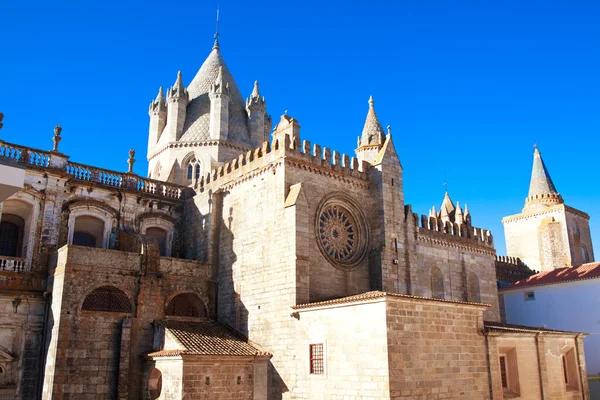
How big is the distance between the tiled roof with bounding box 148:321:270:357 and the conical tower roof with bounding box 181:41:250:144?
13.9 meters

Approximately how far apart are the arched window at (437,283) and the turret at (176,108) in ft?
56.5

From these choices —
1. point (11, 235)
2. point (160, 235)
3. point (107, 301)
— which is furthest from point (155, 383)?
point (11, 235)

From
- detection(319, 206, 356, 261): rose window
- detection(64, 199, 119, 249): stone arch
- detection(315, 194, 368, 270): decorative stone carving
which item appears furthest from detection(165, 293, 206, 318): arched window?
detection(319, 206, 356, 261): rose window

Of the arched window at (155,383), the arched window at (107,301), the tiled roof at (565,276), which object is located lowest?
the arched window at (155,383)

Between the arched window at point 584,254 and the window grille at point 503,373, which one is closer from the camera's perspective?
the window grille at point 503,373

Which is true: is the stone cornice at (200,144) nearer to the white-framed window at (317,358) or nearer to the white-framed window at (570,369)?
the white-framed window at (317,358)

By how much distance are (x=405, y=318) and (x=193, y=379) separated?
771 centimetres

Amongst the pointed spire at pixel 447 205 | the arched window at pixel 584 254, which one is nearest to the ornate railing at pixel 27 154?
the pointed spire at pixel 447 205

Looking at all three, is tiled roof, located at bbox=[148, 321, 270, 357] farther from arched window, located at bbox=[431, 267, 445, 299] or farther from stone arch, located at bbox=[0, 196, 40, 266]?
arched window, located at bbox=[431, 267, 445, 299]

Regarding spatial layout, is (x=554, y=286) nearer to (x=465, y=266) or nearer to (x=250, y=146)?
(x=465, y=266)

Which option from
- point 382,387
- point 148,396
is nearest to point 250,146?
point 148,396

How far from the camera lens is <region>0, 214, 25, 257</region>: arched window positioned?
2572 cm

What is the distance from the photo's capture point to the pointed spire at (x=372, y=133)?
28828 mm

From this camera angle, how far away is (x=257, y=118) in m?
36.1
